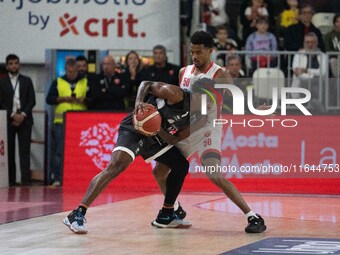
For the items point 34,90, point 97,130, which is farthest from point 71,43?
point 97,130

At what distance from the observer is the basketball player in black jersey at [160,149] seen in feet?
36.7

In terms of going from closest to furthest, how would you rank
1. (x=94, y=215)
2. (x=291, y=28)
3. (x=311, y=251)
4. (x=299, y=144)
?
(x=311, y=251)
(x=94, y=215)
(x=299, y=144)
(x=291, y=28)

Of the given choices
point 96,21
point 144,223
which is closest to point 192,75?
point 144,223

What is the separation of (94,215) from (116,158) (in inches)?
85.5

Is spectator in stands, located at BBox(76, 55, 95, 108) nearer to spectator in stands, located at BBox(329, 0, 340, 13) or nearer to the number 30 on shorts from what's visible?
spectator in stands, located at BBox(329, 0, 340, 13)

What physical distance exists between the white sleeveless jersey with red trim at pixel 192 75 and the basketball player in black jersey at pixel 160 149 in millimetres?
258

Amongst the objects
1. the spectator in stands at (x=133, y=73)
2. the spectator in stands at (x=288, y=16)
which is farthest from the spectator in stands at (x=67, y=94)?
the spectator in stands at (x=288, y=16)

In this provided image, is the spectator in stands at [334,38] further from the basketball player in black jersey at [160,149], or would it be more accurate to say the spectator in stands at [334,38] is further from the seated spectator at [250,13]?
the basketball player in black jersey at [160,149]

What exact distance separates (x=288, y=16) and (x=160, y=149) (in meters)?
9.67

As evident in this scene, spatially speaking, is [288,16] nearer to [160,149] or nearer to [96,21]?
[96,21]

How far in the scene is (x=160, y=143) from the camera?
11.7 metres

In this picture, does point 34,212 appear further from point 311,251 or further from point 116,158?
point 311,251

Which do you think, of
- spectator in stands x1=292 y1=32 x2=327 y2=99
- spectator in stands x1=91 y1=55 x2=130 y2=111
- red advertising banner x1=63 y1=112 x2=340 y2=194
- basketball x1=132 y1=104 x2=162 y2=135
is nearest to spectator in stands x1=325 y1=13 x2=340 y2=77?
spectator in stands x1=292 y1=32 x2=327 y2=99

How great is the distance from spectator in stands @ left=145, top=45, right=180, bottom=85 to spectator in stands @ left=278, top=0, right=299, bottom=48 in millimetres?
2924
